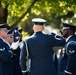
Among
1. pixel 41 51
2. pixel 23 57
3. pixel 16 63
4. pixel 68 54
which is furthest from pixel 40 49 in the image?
pixel 16 63

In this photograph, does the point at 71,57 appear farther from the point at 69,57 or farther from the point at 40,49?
the point at 40,49

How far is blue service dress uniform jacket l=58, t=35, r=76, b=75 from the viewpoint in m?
9.79

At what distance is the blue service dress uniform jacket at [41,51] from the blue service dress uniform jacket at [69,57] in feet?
1.41

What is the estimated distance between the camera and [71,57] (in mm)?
9789

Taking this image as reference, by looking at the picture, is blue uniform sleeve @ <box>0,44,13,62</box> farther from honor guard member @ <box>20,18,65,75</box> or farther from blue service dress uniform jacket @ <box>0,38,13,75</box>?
honor guard member @ <box>20,18,65,75</box>

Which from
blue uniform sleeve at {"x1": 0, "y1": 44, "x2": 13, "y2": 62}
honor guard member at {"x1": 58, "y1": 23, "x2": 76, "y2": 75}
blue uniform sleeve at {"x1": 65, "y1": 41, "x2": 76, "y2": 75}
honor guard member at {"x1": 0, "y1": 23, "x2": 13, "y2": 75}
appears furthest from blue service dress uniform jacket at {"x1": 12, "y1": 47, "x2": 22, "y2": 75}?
blue uniform sleeve at {"x1": 65, "y1": 41, "x2": 76, "y2": 75}

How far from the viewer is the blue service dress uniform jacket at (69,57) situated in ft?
32.1

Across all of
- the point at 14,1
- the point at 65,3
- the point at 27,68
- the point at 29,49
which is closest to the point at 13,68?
the point at 27,68

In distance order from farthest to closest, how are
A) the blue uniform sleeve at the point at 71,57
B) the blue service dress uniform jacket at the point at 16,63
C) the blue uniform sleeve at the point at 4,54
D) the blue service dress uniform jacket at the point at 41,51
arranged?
the blue service dress uniform jacket at the point at 16,63
the blue uniform sleeve at the point at 71,57
the blue uniform sleeve at the point at 4,54
the blue service dress uniform jacket at the point at 41,51

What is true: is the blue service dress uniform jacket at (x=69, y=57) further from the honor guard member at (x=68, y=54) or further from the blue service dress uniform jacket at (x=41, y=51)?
the blue service dress uniform jacket at (x=41, y=51)

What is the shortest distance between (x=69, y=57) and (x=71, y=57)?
0.15 feet

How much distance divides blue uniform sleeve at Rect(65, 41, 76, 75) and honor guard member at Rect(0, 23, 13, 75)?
46.3 inches

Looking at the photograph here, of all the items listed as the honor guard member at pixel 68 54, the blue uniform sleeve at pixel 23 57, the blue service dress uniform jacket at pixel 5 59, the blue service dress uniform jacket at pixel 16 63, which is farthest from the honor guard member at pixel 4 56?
the honor guard member at pixel 68 54

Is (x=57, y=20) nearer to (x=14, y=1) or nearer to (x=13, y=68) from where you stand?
(x=14, y=1)
